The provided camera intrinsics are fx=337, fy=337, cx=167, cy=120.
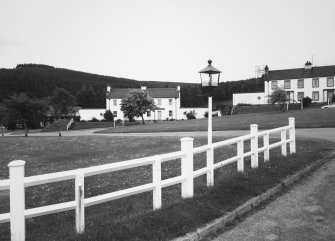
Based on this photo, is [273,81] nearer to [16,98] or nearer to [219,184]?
[16,98]

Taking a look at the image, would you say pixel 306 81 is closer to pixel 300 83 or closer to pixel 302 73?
pixel 300 83

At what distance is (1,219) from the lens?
462 cm

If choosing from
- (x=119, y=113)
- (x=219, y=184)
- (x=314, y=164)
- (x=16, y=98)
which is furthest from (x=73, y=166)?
(x=119, y=113)

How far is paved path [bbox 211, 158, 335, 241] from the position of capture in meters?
5.60

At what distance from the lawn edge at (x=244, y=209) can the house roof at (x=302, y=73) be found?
71217 millimetres

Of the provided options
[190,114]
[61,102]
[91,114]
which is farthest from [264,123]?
→ [91,114]

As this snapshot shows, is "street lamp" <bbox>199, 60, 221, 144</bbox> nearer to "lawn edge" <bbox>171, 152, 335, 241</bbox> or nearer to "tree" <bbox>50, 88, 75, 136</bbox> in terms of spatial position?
"lawn edge" <bbox>171, 152, 335, 241</bbox>

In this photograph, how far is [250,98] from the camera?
84.4 meters

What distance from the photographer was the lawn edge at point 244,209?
18.0ft

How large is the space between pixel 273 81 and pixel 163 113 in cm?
2757

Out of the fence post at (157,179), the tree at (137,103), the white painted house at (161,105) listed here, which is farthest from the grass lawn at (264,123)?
the white painted house at (161,105)

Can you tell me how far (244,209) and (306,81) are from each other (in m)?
75.9

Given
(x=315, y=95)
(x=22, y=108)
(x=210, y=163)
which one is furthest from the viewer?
(x=315, y=95)

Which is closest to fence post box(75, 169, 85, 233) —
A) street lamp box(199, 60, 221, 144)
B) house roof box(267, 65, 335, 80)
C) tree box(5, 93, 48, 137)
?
street lamp box(199, 60, 221, 144)
